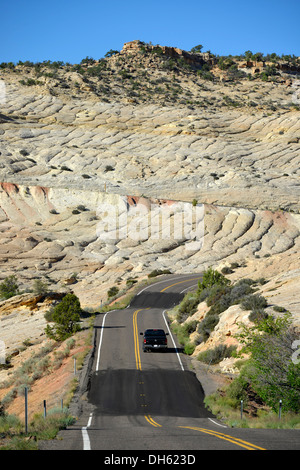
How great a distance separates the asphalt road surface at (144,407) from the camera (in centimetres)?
1205

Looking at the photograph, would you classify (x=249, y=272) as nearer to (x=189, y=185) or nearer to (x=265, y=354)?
(x=189, y=185)

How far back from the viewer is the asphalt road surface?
12.1 m

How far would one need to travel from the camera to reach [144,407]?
21.4 m

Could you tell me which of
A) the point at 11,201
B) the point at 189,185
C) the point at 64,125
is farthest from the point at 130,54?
the point at 11,201

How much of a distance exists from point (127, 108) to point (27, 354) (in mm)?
78005

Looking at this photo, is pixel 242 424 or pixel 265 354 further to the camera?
pixel 265 354

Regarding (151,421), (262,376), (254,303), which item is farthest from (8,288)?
(262,376)

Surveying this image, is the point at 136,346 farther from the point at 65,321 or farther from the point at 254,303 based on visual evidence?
the point at 254,303

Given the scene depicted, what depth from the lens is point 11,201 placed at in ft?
238

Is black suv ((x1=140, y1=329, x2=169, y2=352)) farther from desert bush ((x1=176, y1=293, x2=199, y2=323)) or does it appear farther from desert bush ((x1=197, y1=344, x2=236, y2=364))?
desert bush ((x1=176, y1=293, x2=199, y2=323))

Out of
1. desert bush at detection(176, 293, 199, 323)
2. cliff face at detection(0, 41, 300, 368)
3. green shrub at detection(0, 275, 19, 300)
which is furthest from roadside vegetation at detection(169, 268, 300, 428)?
green shrub at detection(0, 275, 19, 300)

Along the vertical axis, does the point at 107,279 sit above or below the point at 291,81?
below

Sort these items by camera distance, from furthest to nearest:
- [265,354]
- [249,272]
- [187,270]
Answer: [187,270], [249,272], [265,354]

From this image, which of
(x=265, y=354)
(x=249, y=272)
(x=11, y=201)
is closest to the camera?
(x=265, y=354)
